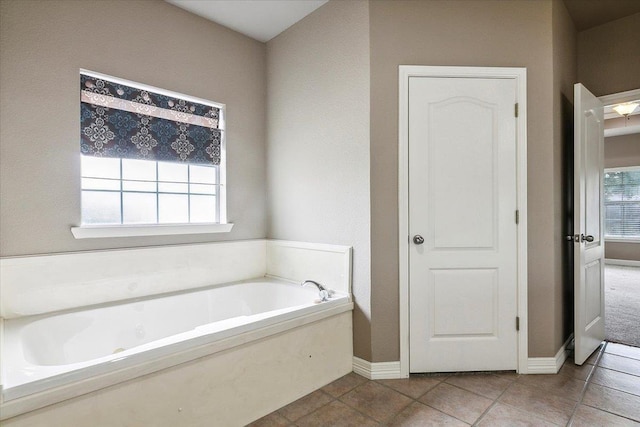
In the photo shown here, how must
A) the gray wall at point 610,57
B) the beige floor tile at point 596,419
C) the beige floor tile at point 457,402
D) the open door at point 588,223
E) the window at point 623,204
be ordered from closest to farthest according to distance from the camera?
the beige floor tile at point 596,419
the beige floor tile at point 457,402
the open door at point 588,223
the gray wall at point 610,57
the window at point 623,204

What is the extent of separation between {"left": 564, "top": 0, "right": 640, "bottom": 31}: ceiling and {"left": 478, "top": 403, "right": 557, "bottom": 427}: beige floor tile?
2.86 meters

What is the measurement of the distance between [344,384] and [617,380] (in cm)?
180

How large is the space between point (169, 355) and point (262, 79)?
8.28 ft

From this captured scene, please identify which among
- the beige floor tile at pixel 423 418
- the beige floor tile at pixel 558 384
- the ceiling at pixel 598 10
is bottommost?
the beige floor tile at pixel 423 418

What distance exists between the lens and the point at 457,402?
78.2 inches

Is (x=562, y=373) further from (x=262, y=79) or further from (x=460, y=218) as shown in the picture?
(x=262, y=79)

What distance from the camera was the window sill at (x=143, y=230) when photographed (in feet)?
7.09

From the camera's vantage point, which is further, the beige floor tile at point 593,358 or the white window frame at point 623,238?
the white window frame at point 623,238

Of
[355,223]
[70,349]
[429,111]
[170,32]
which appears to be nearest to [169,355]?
[70,349]

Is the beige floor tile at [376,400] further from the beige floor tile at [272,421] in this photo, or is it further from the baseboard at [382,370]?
the beige floor tile at [272,421]

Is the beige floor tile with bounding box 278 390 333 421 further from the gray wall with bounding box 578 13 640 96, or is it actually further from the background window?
the gray wall with bounding box 578 13 640 96

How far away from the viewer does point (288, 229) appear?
297 cm

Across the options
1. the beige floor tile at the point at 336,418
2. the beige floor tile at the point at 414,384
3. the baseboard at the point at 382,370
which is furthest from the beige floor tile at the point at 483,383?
the beige floor tile at the point at 336,418

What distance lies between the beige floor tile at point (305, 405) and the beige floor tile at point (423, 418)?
438 mm
